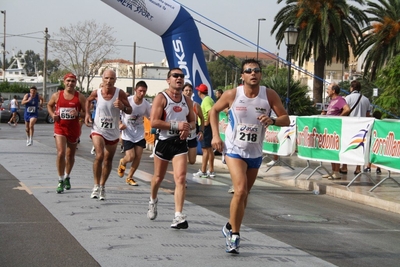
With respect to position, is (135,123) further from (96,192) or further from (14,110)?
(14,110)

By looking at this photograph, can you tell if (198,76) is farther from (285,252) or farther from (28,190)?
(285,252)

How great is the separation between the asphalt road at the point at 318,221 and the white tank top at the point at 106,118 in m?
1.80

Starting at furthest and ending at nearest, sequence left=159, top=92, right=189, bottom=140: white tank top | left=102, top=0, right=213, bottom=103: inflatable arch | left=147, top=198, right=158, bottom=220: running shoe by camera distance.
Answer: left=102, top=0, right=213, bottom=103: inflatable arch, left=147, top=198, right=158, bottom=220: running shoe, left=159, top=92, right=189, bottom=140: white tank top

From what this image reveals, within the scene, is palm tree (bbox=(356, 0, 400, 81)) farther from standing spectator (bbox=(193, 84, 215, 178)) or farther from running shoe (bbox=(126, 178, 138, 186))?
running shoe (bbox=(126, 178, 138, 186))

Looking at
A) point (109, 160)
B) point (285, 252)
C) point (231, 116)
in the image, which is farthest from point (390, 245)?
point (109, 160)

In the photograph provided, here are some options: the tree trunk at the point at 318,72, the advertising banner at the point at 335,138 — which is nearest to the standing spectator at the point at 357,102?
the advertising banner at the point at 335,138

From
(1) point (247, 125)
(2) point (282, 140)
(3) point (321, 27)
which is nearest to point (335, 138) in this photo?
(2) point (282, 140)

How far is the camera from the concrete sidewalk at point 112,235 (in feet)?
21.0

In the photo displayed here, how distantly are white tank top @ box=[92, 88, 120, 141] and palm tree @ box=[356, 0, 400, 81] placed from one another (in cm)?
2788

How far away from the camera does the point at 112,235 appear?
7.45 meters

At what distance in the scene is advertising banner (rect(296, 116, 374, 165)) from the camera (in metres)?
12.8

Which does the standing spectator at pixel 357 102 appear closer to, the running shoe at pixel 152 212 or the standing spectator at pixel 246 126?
the running shoe at pixel 152 212

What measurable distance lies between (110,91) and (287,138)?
20.1 ft

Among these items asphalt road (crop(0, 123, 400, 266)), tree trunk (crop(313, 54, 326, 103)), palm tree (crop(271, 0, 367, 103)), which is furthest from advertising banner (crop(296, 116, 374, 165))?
tree trunk (crop(313, 54, 326, 103))
